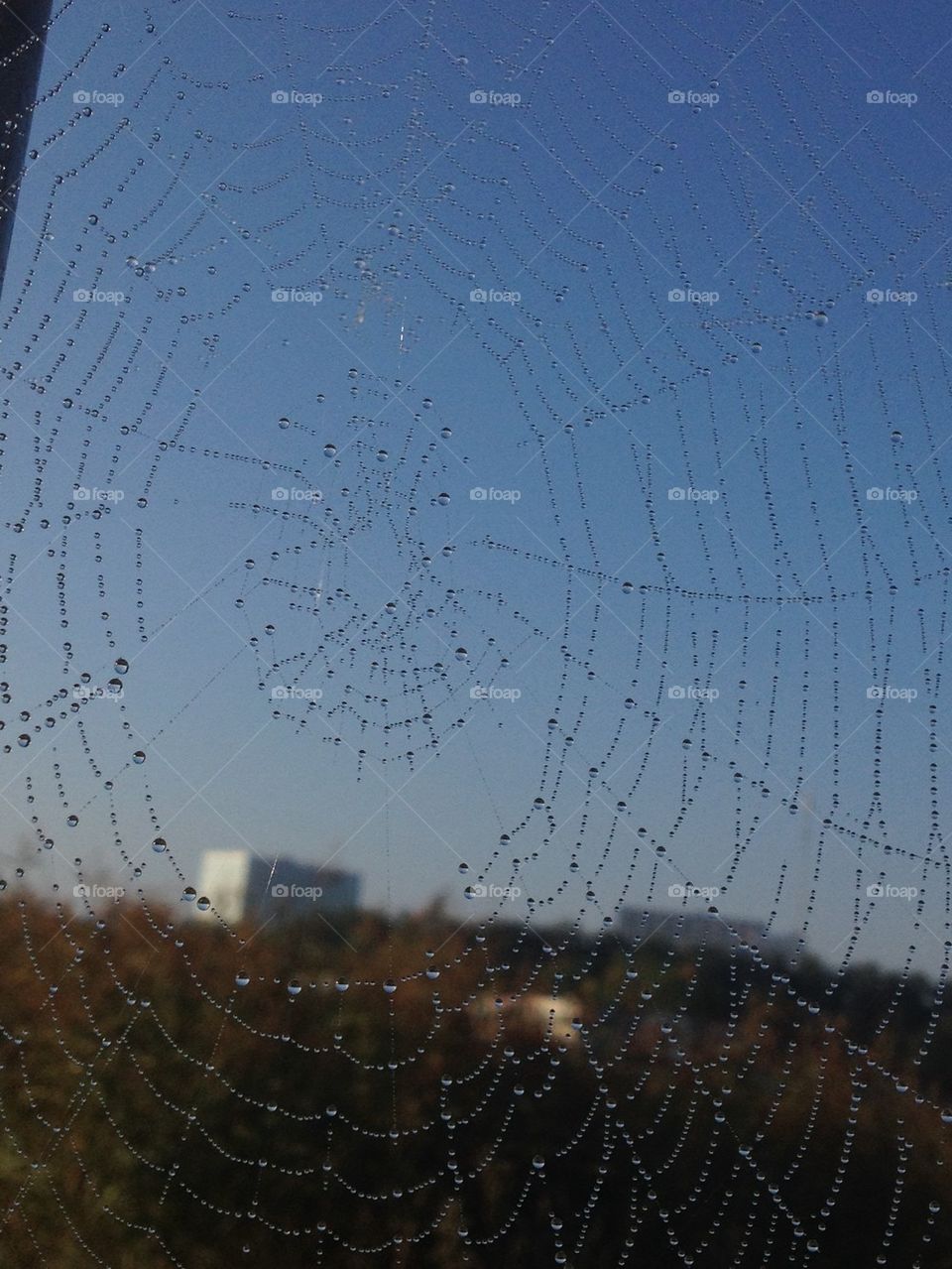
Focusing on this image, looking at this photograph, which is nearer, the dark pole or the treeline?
the treeline

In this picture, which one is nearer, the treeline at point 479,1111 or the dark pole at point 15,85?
the treeline at point 479,1111

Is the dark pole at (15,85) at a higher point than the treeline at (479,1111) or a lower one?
higher

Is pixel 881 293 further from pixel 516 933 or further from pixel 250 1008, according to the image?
pixel 250 1008

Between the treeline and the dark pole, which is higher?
the dark pole

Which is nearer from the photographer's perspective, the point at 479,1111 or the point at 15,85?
the point at 479,1111
